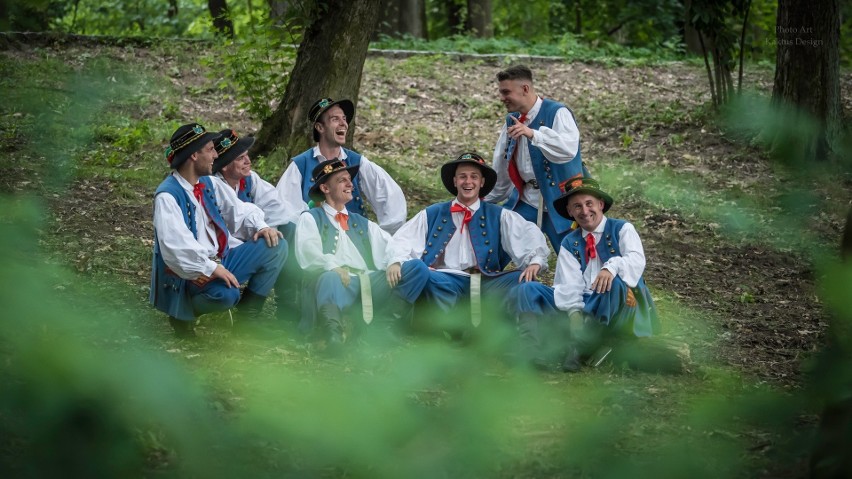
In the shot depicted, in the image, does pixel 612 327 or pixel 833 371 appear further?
pixel 612 327

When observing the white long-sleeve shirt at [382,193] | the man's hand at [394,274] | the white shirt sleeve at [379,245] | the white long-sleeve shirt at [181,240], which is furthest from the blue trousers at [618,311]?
the white long-sleeve shirt at [181,240]

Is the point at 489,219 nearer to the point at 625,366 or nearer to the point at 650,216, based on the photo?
the point at 625,366

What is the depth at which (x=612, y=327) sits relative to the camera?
5621mm

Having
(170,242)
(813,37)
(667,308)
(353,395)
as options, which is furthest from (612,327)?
(813,37)

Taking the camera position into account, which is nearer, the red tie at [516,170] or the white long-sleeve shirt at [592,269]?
the white long-sleeve shirt at [592,269]

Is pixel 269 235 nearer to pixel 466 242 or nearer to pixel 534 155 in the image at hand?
pixel 466 242

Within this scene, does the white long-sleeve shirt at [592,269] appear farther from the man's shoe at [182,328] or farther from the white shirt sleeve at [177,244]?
the man's shoe at [182,328]

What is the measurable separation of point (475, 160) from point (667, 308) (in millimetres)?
1969

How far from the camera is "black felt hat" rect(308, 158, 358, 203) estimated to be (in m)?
6.24

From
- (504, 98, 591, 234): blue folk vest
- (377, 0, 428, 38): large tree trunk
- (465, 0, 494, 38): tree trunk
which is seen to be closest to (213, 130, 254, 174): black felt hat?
(504, 98, 591, 234): blue folk vest

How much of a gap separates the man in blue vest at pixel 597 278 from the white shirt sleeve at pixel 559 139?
1.86ft

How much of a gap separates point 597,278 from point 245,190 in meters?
2.50

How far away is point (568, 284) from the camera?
5828 millimetres

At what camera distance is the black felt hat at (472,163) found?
640 centimetres
